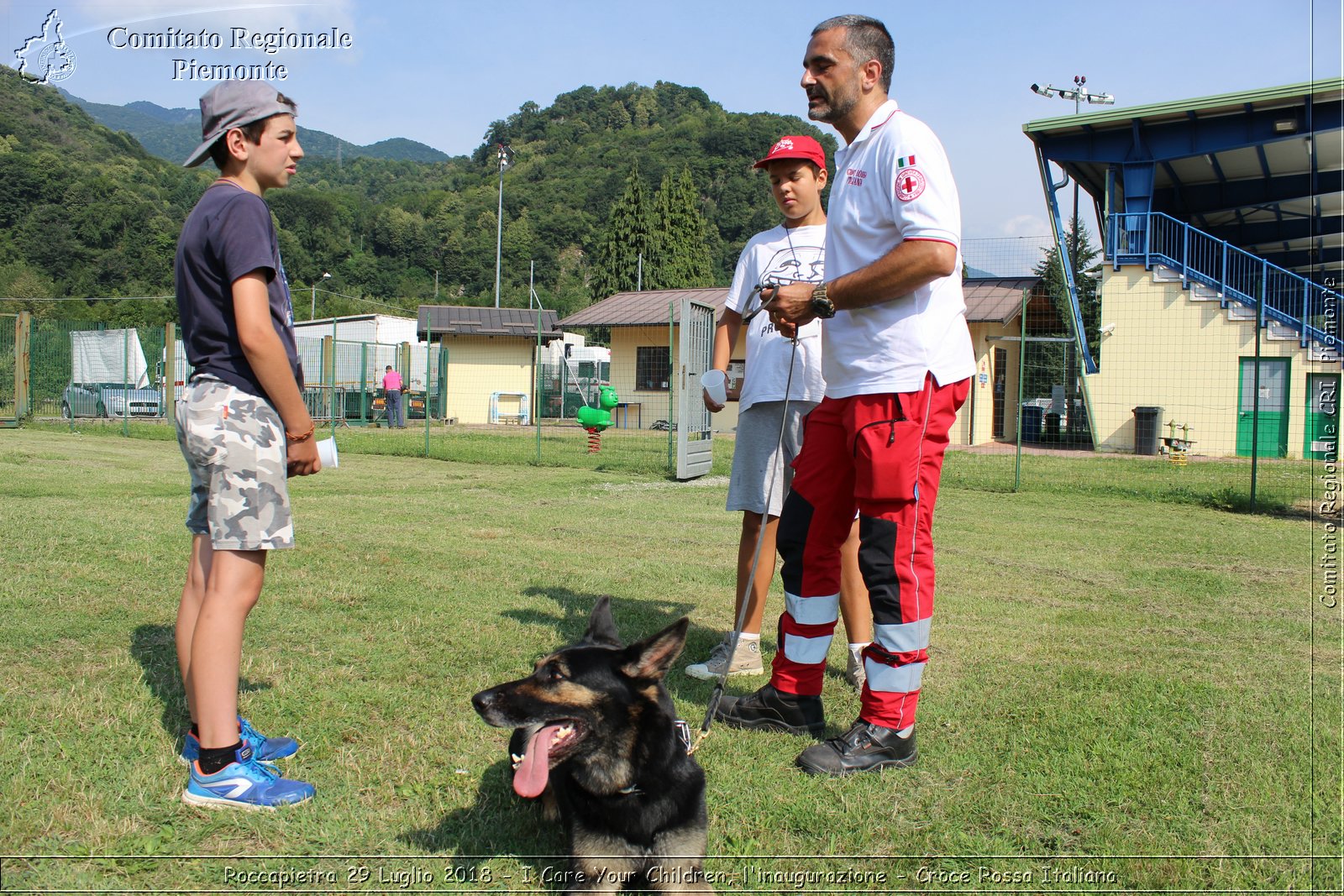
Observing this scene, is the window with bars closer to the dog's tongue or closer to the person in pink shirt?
the person in pink shirt

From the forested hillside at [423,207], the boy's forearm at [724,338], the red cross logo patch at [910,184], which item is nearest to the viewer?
the red cross logo patch at [910,184]

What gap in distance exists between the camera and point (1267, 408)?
18312mm

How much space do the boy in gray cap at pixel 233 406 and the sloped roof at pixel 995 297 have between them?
20.4m

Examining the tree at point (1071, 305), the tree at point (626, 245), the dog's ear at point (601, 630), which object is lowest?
the dog's ear at point (601, 630)

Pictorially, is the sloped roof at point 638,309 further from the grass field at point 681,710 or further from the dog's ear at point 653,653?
the dog's ear at point 653,653

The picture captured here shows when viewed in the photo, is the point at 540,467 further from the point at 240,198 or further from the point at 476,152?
the point at 476,152

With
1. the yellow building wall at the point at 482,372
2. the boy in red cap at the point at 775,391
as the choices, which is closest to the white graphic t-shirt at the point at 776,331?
the boy in red cap at the point at 775,391

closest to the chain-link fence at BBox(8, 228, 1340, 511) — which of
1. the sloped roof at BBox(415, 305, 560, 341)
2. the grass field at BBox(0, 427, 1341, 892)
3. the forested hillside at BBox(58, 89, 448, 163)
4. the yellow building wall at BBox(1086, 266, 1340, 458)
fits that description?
the yellow building wall at BBox(1086, 266, 1340, 458)

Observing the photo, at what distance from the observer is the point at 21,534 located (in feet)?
19.8

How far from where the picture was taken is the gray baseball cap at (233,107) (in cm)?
247

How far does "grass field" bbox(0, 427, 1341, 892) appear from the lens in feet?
7.52

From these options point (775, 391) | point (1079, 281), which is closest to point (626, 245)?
point (1079, 281)

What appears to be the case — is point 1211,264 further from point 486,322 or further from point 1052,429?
point 486,322

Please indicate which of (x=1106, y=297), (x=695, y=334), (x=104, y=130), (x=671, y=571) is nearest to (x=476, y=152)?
(x=104, y=130)
